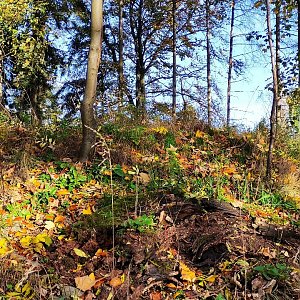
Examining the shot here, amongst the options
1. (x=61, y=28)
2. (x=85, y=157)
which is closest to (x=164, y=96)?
(x=61, y=28)

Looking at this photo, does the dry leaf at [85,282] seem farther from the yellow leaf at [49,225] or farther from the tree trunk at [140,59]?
the tree trunk at [140,59]

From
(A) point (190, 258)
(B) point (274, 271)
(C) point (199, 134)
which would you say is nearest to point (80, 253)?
(A) point (190, 258)

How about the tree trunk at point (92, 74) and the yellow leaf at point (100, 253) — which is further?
the tree trunk at point (92, 74)

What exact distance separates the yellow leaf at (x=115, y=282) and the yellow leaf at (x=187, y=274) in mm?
490

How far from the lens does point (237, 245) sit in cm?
305

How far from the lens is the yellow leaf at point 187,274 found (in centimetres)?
272

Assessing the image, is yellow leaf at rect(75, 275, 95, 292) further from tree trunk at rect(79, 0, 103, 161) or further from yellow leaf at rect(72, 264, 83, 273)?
tree trunk at rect(79, 0, 103, 161)

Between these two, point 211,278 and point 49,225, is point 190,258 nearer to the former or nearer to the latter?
point 211,278

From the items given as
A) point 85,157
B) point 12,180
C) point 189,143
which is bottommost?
point 12,180

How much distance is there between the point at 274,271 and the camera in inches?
103

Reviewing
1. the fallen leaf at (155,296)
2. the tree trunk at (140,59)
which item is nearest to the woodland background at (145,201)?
the fallen leaf at (155,296)

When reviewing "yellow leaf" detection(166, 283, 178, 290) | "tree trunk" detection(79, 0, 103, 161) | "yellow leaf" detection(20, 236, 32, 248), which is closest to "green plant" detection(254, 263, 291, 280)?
"yellow leaf" detection(166, 283, 178, 290)

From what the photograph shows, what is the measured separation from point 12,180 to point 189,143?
309 centimetres

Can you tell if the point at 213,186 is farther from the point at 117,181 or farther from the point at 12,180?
the point at 12,180
